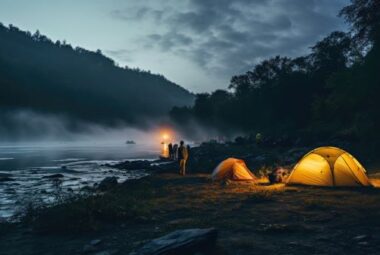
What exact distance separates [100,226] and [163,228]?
2033mm

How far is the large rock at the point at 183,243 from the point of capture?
8.11 meters

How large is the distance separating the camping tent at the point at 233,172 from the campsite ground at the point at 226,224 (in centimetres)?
615

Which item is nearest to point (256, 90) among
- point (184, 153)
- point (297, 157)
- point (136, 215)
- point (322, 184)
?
point (297, 157)

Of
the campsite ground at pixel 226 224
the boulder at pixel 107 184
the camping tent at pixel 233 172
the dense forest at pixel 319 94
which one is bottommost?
the campsite ground at pixel 226 224

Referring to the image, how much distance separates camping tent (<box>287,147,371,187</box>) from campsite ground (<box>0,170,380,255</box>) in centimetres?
174

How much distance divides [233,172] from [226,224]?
38.2 ft

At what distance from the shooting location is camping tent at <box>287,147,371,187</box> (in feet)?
59.9

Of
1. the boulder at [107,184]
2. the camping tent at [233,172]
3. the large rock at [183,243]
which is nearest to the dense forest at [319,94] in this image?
the camping tent at [233,172]

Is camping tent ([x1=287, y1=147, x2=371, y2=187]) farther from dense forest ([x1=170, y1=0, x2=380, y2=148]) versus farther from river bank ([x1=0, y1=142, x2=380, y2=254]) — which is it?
dense forest ([x1=170, y1=0, x2=380, y2=148])

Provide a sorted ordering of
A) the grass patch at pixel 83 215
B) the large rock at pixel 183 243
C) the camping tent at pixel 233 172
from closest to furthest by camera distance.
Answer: the large rock at pixel 183 243 → the grass patch at pixel 83 215 → the camping tent at pixel 233 172

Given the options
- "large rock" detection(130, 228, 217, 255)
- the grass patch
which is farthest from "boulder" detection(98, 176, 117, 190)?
"large rock" detection(130, 228, 217, 255)

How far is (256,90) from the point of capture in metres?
108

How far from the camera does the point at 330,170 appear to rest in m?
18.6

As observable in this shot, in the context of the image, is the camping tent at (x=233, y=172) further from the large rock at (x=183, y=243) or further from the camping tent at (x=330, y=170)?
the large rock at (x=183, y=243)
